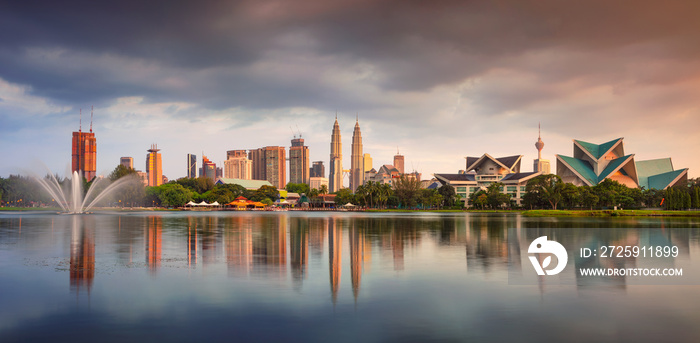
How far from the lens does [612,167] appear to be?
168 meters

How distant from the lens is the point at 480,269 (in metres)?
20.7

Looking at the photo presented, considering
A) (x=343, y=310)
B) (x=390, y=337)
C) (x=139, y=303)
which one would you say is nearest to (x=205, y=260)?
(x=139, y=303)

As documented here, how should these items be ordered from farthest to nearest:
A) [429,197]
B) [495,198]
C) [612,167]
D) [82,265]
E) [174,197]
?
[612,167]
[429,197]
[174,197]
[495,198]
[82,265]

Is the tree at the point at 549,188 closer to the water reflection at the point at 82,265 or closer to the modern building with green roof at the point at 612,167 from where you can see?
the modern building with green roof at the point at 612,167

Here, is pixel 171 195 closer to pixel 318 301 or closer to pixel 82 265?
pixel 82 265

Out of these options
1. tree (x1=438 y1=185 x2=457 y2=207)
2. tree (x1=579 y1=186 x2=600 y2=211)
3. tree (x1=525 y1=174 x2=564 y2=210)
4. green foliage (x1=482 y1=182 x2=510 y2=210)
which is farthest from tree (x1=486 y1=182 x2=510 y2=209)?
tree (x1=579 y1=186 x2=600 y2=211)

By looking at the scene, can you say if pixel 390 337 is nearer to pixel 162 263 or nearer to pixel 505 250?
pixel 162 263

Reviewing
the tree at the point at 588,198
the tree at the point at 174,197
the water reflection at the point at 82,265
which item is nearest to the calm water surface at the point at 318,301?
the water reflection at the point at 82,265

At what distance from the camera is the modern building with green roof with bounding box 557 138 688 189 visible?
168 m

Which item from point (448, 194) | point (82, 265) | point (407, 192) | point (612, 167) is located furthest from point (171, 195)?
point (612, 167)

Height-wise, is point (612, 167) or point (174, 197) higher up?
point (612, 167)

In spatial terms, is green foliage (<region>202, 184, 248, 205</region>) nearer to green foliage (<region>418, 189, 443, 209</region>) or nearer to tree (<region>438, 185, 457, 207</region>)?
green foliage (<region>418, 189, 443, 209</region>)

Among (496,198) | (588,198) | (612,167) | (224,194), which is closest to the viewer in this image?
(588,198)

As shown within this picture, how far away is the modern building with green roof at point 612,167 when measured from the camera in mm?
167750
